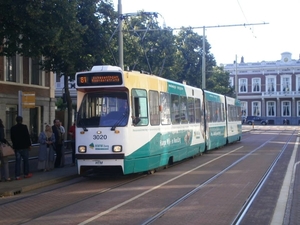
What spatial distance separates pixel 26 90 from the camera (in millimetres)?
29516

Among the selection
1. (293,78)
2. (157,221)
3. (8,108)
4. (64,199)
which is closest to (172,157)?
(64,199)

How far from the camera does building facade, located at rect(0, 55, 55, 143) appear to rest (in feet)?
90.5

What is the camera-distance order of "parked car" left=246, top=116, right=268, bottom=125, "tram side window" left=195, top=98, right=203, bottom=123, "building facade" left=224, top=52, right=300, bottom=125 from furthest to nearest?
"parked car" left=246, top=116, right=268, bottom=125 < "building facade" left=224, top=52, right=300, bottom=125 < "tram side window" left=195, top=98, right=203, bottom=123

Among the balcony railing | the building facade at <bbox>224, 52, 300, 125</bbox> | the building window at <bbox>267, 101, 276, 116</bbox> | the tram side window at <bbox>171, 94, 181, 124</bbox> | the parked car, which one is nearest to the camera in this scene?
the tram side window at <bbox>171, 94, 181, 124</bbox>

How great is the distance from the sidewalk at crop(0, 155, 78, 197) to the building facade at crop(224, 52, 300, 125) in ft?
241

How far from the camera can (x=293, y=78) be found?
87.6 meters

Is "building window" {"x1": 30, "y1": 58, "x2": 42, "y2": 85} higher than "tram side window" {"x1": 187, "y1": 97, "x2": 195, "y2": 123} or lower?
higher

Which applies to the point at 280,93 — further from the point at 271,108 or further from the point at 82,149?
the point at 82,149

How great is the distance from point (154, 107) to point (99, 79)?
2.26 m

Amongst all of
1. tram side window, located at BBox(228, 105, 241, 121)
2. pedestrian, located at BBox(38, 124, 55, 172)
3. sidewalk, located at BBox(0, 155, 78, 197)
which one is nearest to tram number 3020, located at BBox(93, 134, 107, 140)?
sidewalk, located at BBox(0, 155, 78, 197)

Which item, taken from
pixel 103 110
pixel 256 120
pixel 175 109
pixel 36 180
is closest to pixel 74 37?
pixel 175 109

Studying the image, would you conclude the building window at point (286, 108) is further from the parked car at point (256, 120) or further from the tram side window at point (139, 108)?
the tram side window at point (139, 108)

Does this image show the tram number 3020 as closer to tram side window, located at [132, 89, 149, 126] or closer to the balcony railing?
tram side window, located at [132, 89, 149, 126]

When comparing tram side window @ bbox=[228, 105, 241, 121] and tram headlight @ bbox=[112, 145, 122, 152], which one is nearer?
tram headlight @ bbox=[112, 145, 122, 152]
